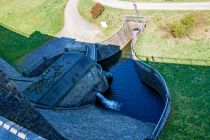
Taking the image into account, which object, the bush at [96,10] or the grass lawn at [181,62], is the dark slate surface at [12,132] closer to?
the grass lawn at [181,62]

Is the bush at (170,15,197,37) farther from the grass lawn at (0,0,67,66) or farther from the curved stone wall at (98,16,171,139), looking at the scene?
the grass lawn at (0,0,67,66)

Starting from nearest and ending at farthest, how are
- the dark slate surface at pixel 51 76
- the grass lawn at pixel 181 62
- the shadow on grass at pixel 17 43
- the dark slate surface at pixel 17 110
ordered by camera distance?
the dark slate surface at pixel 17 110 → the grass lawn at pixel 181 62 → the dark slate surface at pixel 51 76 → the shadow on grass at pixel 17 43

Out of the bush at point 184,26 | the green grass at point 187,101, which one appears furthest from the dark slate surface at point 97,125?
the bush at point 184,26

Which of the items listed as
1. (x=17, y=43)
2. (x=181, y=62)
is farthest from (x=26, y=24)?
(x=181, y=62)

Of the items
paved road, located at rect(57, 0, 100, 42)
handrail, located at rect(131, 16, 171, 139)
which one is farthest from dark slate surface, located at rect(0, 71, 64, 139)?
paved road, located at rect(57, 0, 100, 42)

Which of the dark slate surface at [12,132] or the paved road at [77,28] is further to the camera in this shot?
the paved road at [77,28]

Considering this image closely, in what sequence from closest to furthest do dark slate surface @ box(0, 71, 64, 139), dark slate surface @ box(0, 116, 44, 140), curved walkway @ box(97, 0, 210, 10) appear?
dark slate surface @ box(0, 116, 44, 140), dark slate surface @ box(0, 71, 64, 139), curved walkway @ box(97, 0, 210, 10)

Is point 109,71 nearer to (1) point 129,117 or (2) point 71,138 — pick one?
(1) point 129,117
